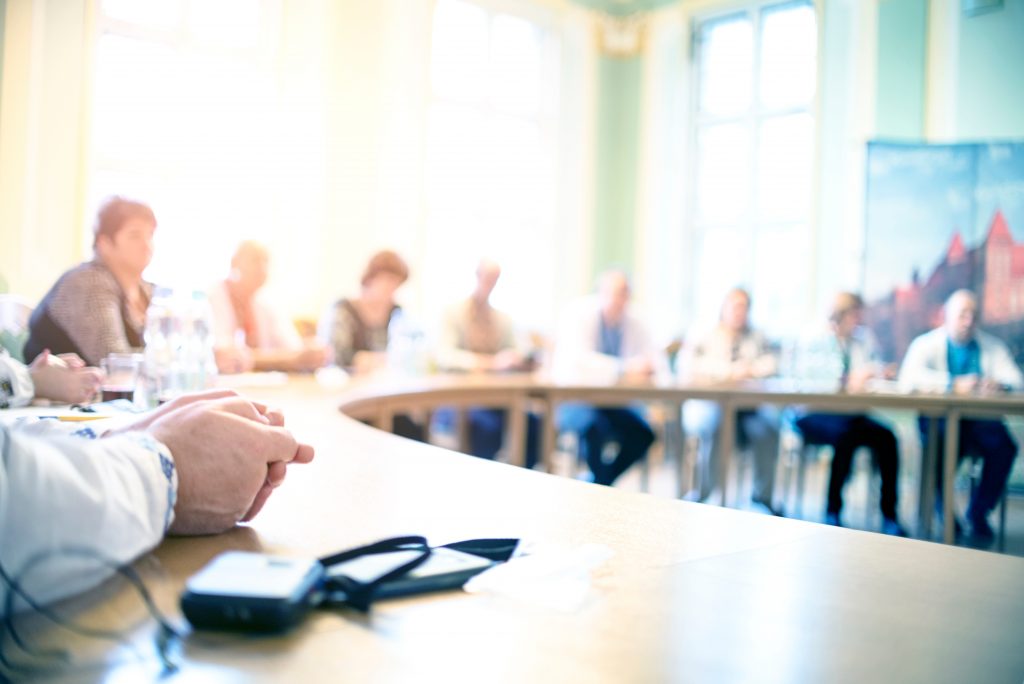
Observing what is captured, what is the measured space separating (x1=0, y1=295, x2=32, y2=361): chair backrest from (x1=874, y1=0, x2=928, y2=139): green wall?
5346 millimetres

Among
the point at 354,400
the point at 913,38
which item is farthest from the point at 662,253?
the point at 354,400

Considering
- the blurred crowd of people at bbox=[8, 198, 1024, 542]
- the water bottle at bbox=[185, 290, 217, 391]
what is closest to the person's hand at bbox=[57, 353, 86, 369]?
the water bottle at bbox=[185, 290, 217, 391]

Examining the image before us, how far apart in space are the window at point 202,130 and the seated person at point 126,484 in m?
4.25

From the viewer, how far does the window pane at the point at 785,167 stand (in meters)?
6.33

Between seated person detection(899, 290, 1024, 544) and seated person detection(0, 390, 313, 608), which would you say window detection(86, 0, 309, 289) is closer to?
seated person detection(899, 290, 1024, 544)

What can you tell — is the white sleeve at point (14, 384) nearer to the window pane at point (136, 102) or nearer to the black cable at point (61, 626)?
the black cable at point (61, 626)

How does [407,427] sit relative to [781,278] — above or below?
below

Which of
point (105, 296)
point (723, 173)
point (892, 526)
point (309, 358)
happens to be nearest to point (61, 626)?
point (105, 296)

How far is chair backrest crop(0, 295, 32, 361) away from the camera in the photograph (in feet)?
5.65

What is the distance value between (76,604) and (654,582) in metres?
0.46

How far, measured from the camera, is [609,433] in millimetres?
4172

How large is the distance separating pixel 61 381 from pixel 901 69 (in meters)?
5.61

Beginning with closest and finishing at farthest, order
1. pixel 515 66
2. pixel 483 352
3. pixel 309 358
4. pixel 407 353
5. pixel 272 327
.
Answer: pixel 309 358 → pixel 407 353 → pixel 272 327 → pixel 483 352 → pixel 515 66

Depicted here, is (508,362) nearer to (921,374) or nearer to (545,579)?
(921,374)
